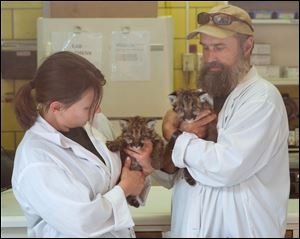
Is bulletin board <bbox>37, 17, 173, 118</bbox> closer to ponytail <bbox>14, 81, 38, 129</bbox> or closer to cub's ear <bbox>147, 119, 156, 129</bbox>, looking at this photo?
cub's ear <bbox>147, 119, 156, 129</bbox>

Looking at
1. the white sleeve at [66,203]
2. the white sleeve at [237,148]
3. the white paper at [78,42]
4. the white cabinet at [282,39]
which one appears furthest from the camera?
the white cabinet at [282,39]

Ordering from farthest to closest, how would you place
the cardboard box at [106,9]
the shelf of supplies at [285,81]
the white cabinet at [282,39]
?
the white cabinet at [282,39], the shelf of supplies at [285,81], the cardboard box at [106,9]

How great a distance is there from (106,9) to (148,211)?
41.1 inches

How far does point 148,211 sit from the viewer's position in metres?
1.54

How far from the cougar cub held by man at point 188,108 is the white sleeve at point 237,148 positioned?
0.16 ft

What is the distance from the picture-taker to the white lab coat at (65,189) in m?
1.13

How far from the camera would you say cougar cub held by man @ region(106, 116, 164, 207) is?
134 cm

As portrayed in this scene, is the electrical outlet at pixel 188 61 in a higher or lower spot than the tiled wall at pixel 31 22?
lower

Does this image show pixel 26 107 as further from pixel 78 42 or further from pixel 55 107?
→ pixel 78 42

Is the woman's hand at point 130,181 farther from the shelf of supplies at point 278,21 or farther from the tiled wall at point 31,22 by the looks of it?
the shelf of supplies at point 278,21

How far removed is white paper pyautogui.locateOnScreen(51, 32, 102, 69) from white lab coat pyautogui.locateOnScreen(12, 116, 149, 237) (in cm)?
75

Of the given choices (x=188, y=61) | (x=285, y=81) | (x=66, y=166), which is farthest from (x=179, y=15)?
(x=66, y=166)

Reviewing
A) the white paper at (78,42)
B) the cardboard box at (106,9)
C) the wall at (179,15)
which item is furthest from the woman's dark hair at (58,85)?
the wall at (179,15)

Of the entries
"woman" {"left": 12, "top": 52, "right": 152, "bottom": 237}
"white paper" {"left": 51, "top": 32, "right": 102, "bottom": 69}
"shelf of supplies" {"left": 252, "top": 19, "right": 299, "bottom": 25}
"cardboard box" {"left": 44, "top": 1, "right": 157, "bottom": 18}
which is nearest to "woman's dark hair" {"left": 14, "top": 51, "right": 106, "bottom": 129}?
"woman" {"left": 12, "top": 52, "right": 152, "bottom": 237}
